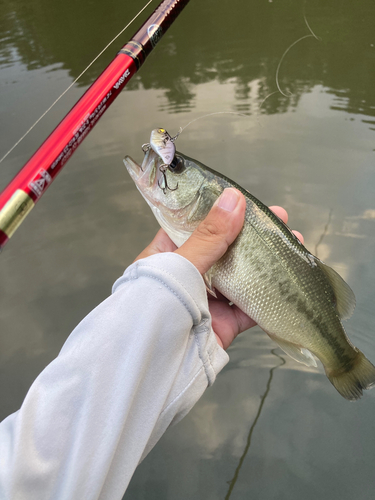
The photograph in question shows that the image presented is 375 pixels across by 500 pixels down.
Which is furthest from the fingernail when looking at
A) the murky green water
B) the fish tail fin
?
the murky green water

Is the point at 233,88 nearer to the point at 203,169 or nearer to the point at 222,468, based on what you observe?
the point at 203,169

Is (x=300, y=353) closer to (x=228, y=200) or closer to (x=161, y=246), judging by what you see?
(x=228, y=200)

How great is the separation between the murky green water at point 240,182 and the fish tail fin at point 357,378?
0.58 m

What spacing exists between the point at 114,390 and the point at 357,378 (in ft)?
3.23

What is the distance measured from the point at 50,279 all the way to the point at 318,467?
195 centimetres

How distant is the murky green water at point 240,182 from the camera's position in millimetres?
1881

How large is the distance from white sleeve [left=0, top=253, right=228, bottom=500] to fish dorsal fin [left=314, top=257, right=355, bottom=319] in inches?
23.7

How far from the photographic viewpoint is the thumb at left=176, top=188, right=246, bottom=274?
1.34 m

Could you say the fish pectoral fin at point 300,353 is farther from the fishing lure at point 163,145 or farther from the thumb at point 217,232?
the fishing lure at point 163,145

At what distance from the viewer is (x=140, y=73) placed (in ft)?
14.5

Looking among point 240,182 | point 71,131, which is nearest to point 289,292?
point 71,131

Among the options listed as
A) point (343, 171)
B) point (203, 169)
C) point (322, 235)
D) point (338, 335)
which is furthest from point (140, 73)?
point (338, 335)

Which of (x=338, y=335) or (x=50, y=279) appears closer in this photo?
(x=338, y=335)

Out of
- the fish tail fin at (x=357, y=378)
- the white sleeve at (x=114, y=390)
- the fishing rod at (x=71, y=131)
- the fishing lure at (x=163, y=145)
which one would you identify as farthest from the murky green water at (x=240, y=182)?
the fishing rod at (x=71, y=131)
